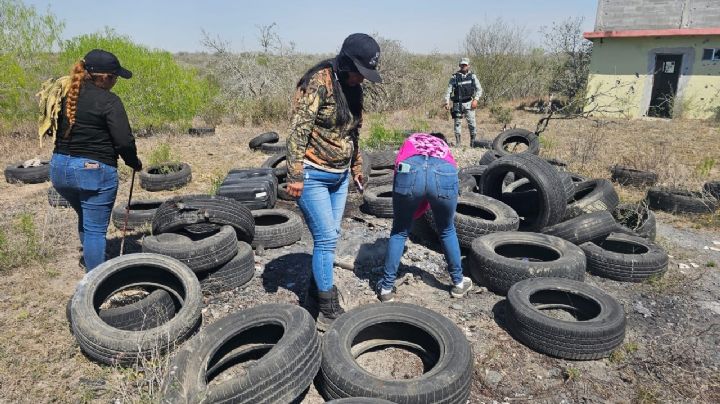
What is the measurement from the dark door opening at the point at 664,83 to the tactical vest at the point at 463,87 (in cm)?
998

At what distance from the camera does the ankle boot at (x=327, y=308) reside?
3.54 meters

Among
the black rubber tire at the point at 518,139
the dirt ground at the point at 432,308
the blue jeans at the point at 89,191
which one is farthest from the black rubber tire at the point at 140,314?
the black rubber tire at the point at 518,139

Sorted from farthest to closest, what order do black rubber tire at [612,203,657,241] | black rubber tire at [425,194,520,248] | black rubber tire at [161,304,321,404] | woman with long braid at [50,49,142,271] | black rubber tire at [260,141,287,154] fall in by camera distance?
black rubber tire at [260,141,287,154]
black rubber tire at [612,203,657,241]
black rubber tire at [425,194,520,248]
woman with long braid at [50,49,142,271]
black rubber tire at [161,304,321,404]

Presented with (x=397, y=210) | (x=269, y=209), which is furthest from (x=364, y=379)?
(x=269, y=209)

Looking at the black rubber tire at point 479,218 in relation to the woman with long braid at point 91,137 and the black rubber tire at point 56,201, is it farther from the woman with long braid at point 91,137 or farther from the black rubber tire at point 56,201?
the black rubber tire at point 56,201

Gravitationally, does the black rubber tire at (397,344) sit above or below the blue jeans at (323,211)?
below

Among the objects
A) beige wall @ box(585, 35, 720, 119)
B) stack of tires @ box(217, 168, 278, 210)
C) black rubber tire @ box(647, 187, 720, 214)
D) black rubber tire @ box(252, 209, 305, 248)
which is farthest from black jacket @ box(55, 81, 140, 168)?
beige wall @ box(585, 35, 720, 119)

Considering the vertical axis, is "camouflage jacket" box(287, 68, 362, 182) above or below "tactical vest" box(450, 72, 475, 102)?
below

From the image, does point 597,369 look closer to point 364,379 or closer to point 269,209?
point 364,379

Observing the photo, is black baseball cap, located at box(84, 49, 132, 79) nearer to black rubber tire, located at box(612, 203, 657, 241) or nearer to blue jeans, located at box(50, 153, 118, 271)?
blue jeans, located at box(50, 153, 118, 271)

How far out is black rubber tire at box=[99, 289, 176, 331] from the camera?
343 cm

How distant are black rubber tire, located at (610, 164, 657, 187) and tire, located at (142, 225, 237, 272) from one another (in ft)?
23.7

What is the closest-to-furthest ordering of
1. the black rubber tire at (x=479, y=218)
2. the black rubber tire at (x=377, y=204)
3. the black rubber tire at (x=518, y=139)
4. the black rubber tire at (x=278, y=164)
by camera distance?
the black rubber tire at (x=479, y=218), the black rubber tire at (x=377, y=204), the black rubber tire at (x=278, y=164), the black rubber tire at (x=518, y=139)

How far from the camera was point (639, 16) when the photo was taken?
55.2 feet
